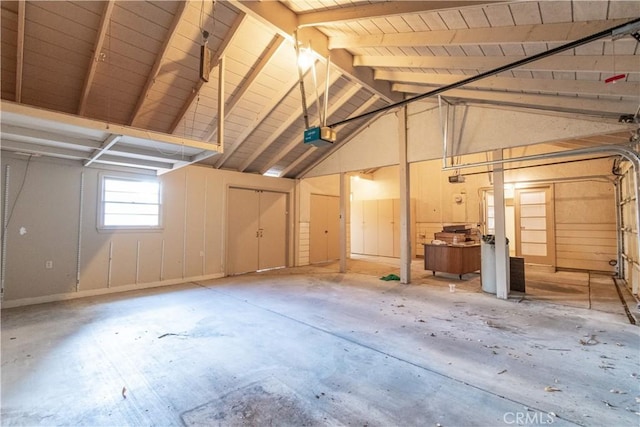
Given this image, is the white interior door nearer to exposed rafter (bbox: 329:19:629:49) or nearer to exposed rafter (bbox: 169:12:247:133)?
exposed rafter (bbox: 329:19:629:49)

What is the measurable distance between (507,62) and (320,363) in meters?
3.90

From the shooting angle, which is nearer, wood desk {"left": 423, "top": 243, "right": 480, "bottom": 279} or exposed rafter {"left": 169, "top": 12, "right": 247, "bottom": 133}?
exposed rafter {"left": 169, "top": 12, "right": 247, "bottom": 133}

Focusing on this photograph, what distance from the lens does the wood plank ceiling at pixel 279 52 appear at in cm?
272

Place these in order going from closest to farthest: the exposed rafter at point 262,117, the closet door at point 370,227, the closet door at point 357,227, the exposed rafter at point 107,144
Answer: the exposed rafter at point 107,144 < the exposed rafter at point 262,117 < the closet door at point 370,227 < the closet door at point 357,227

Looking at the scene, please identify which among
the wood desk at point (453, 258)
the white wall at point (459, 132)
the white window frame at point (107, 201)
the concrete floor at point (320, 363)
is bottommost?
the concrete floor at point (320, 363)

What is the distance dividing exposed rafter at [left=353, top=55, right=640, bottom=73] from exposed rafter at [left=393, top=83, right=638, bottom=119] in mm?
1014

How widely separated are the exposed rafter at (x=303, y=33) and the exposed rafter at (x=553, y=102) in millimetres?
1481

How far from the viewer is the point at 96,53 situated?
349 centimetres

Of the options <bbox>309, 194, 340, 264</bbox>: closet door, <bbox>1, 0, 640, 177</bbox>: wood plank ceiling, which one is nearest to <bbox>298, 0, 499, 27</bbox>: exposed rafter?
<bbox>1, 0, 640, 177</bbox>: wood plank ceiling

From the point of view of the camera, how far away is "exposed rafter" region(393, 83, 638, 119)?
3557 millimetres

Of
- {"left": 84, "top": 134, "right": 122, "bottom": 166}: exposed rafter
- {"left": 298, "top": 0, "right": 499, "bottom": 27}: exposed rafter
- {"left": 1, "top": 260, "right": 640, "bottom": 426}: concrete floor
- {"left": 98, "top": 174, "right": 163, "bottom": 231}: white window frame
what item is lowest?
{"left": 1, "top": 260, "right": 640, "bottom": 426}: concrete floor

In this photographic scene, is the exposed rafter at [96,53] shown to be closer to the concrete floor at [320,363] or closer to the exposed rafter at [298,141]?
the concrete floor at [320,363]

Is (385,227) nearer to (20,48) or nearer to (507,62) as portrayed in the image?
(507,62)
